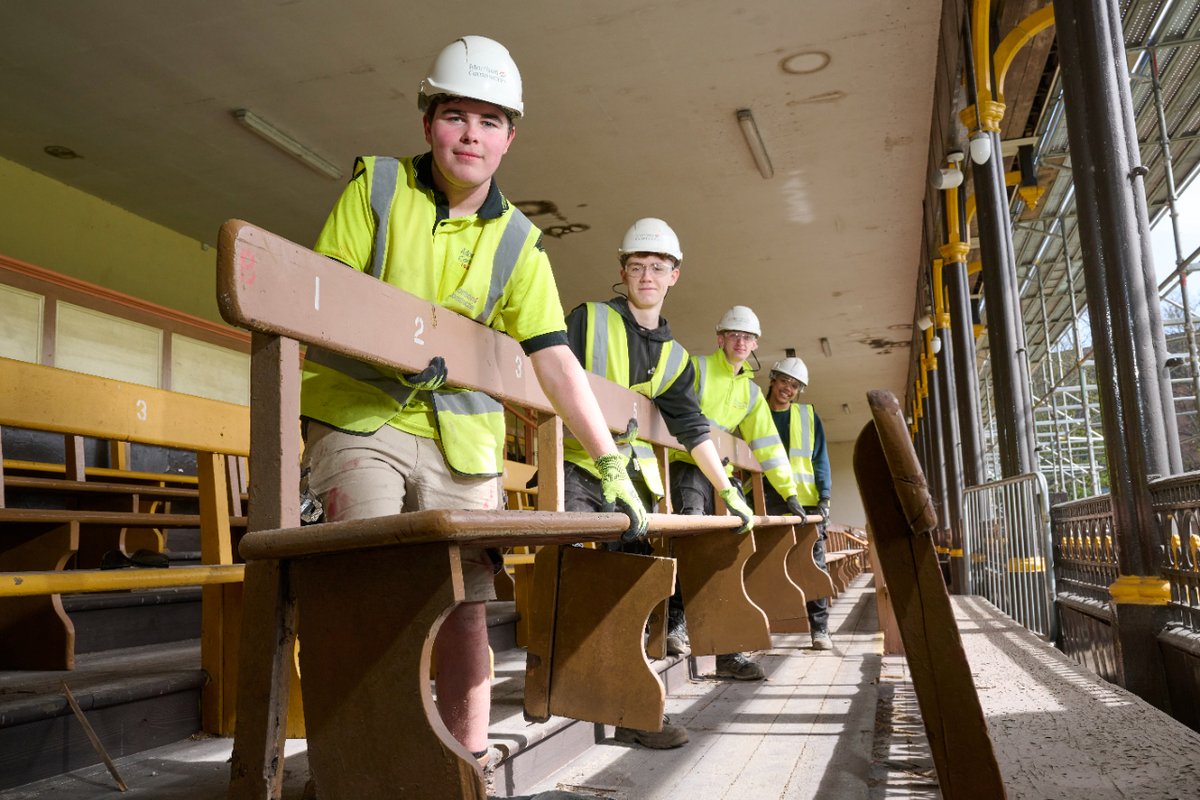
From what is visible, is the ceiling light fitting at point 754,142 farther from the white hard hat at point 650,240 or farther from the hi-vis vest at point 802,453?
the white hard hat at point 650,240

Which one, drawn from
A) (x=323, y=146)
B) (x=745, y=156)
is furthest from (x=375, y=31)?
(x=745, y=156)

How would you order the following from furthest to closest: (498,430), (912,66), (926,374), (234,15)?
1. (926,374)
2. (912,66)
3. (234,15)
4. (498,430)

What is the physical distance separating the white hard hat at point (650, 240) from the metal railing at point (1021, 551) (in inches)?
134

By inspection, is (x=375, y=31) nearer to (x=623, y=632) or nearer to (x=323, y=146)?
(x=323, y=146)

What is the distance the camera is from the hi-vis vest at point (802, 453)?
606 centimetres

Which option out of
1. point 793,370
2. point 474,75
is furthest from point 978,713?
point 793,370

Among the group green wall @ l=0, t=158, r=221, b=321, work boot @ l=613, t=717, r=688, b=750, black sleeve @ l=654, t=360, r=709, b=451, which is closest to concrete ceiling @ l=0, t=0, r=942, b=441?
green wall @ l=0, t=158, r=221, b=321

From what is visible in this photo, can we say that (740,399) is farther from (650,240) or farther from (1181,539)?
(1181,539)

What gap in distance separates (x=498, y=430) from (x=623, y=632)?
713 mm

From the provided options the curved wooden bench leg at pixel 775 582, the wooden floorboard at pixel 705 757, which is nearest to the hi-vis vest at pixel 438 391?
the wooden floorboard at pixel 705 757

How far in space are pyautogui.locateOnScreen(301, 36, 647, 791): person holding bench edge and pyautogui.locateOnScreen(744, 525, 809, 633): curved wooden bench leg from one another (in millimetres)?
2193

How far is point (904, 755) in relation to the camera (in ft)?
8.25

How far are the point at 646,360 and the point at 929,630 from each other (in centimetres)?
233

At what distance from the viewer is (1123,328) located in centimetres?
395
